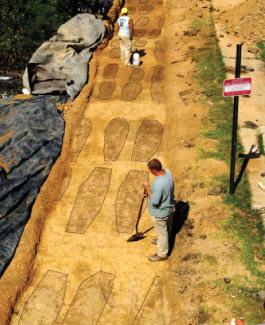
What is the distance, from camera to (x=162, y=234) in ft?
28.9

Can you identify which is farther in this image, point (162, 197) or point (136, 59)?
point (136, 59)

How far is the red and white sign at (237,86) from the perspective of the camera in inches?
336

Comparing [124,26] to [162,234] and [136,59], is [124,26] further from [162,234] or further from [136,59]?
[162,234]

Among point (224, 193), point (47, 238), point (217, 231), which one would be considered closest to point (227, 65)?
point (224, 193)

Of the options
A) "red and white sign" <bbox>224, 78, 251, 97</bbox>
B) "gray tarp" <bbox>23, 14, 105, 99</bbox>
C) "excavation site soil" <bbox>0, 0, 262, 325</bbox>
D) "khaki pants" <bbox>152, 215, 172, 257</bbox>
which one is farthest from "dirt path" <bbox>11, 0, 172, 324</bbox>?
"red and white sign" <bbox>224, 78, 251, 97</bbox>

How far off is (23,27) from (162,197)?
12979mm

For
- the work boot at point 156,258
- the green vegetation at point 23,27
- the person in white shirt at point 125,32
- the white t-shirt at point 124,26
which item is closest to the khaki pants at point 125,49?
the person in white shirt at point 125,32

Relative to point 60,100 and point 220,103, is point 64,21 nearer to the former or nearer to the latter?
point 60,100

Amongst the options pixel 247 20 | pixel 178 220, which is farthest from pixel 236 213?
pixel 247 20

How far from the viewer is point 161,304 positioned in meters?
8.45

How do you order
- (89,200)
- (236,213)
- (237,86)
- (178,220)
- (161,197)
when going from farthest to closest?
(89,200)
(178,220)
(236,213)
(237,86)
(161,197)

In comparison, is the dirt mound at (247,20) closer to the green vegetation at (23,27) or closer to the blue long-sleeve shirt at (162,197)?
the green vegetation at (23,27)

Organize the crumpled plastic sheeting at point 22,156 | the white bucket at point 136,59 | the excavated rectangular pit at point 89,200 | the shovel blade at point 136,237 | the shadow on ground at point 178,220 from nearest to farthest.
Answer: the shadow on ground at point 178,220 → the shovel blade at point 136,237 → the crumpled plastic sheeting at point 22,156 → the excavated rectangular pit at point 89,200 → the white bucket at point 136,59

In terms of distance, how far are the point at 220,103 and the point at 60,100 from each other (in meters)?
5.12
